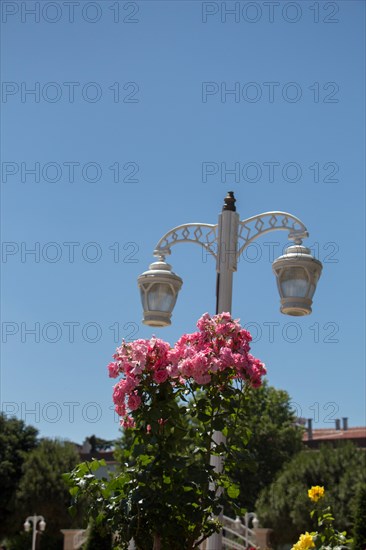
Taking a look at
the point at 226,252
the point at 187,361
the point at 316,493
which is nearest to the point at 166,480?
the point at 187,361

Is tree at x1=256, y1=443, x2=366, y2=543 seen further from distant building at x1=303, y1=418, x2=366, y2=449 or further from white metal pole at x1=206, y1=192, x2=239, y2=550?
white metal pole at x1=206, y1=192, x2=239, y2=550

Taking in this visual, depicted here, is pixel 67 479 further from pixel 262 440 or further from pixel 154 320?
pixel 262 440

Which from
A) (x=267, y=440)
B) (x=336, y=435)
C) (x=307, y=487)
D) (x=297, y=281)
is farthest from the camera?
(x=336, y=435)

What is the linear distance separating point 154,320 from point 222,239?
101cm

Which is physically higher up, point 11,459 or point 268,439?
point 268,439

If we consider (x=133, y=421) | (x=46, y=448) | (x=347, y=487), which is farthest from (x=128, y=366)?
(x=46, y=448)

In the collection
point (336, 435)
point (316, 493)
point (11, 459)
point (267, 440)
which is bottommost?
point (316, 493)

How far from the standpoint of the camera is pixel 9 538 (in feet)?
139

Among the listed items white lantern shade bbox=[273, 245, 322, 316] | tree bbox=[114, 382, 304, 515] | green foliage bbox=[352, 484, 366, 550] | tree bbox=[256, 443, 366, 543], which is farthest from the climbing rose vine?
tree bbox=[114, 382, 304, 515]

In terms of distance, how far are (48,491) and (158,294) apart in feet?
113

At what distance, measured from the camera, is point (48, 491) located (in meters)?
39.2

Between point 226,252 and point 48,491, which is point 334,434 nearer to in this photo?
point 48,491

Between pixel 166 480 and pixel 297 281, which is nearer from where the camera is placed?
pixel 166 480

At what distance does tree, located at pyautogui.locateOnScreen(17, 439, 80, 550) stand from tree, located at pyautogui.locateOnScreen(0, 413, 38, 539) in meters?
0.59
